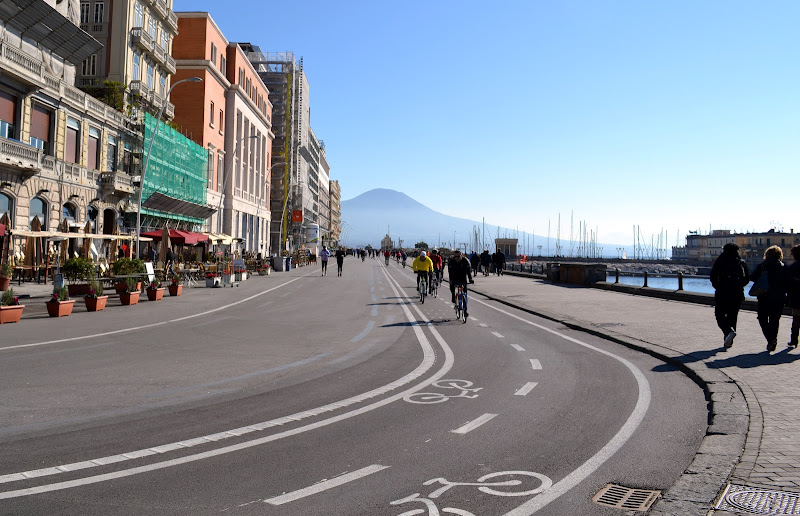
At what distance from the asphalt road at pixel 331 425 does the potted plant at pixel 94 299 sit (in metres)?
5.64

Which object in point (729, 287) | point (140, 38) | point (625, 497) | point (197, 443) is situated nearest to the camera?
point (625, 497)

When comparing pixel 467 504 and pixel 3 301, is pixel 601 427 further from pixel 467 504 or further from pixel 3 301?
pixel 3 301

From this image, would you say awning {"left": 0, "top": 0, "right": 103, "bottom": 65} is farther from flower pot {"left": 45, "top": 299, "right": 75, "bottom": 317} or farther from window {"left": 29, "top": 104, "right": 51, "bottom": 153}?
flower pot {"left": 45, "top": 299, "right": 75, "bottom": 317}

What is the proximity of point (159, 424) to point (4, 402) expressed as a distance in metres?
1.99

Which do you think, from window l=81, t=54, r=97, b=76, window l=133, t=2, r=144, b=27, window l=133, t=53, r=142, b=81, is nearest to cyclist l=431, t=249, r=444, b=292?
window l=133, t=53, r=142, b=81

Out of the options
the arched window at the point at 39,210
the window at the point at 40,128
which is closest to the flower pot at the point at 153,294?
the arched window at the point at 39,210

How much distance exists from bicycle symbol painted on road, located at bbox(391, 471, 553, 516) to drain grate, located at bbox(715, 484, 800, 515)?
1.11m

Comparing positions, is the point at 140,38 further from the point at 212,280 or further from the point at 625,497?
the point at 625,497

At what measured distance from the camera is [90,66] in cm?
4119

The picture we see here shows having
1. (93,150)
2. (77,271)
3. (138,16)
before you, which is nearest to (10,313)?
(77,271)

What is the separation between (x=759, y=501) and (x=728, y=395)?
3257 mm

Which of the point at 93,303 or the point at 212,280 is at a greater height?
the point at 212,280

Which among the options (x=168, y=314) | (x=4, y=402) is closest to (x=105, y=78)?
(x=168, y=314)

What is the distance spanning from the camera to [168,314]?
16125mm
